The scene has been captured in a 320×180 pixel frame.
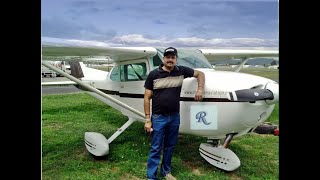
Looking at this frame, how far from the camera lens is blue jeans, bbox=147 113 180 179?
3.33 meters

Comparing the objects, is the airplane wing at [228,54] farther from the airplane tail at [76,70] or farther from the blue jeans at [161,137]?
the airplane tail at [76,70]

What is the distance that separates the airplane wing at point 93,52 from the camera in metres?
3.68

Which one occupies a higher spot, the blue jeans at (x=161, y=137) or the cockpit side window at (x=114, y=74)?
the cockpit side window at (x=114, y=74)

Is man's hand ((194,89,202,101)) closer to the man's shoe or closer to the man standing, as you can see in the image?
the man standing

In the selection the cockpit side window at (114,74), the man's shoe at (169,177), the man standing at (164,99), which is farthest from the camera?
the cockpit side window at (114,74)

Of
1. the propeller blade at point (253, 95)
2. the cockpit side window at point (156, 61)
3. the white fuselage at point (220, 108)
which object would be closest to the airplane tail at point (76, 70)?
the cockpit side window at point (156, 61)

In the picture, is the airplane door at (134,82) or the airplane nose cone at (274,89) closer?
the airplane nose cone at (274,89)

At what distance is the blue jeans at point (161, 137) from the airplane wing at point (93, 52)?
98 cm

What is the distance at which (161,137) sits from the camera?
336cm

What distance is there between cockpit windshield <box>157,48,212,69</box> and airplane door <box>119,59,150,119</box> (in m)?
0.36

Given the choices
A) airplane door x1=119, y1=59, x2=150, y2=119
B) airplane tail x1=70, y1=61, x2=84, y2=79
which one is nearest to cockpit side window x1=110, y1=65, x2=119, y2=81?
airplane door x1=119, y1=59, x2=150, y2=119

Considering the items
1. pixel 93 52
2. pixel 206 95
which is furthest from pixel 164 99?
pixel 93 52
